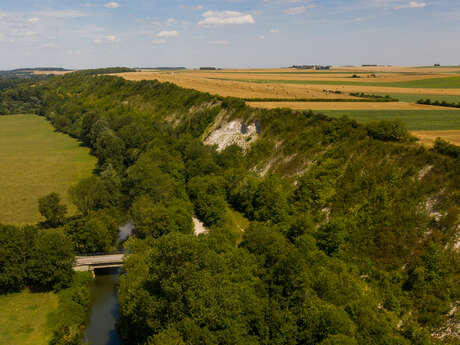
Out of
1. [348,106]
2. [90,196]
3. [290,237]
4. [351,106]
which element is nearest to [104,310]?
[90,196]

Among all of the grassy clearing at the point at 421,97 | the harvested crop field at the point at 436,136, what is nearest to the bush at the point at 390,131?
the harvested crop field at the point at 436,136

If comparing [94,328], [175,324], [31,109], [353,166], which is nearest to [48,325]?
[94,328]

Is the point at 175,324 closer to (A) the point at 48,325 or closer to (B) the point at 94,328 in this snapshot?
(B) the point at 94,328

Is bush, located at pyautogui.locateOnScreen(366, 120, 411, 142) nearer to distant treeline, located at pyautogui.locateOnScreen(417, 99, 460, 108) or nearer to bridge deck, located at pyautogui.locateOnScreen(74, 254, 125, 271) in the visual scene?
distant treeline, located at pyautogui.locateOnScreen(417, 99, 460, 108)

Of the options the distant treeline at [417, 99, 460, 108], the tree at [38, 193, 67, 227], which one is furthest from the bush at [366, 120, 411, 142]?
the tree at [38, 193, 67, 227]

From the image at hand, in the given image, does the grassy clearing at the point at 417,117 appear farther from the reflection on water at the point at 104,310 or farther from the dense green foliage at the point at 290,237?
the reflection on water at the point at 104,310

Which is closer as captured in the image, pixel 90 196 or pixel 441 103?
pixel 90 196

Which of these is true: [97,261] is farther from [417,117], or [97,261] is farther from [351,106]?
[351,106]
